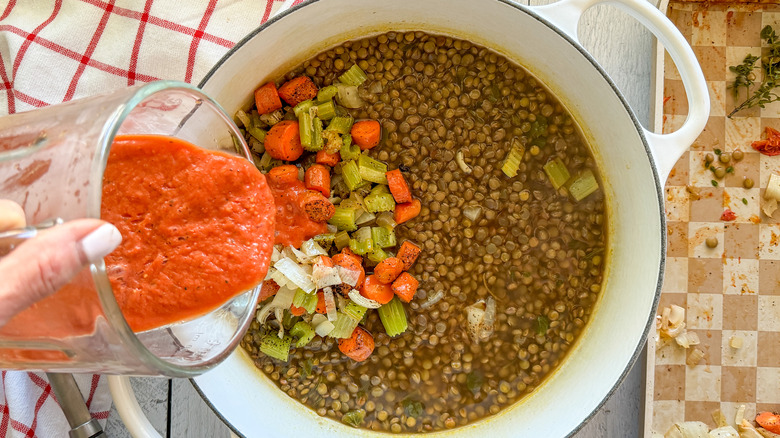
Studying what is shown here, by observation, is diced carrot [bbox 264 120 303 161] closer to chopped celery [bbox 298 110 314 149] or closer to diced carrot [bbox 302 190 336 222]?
chopped celery [bbox 298 110 314 149]

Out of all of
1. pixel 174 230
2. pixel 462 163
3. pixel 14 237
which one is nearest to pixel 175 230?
pixel 174 230

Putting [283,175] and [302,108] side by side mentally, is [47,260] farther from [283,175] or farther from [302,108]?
[302,108]

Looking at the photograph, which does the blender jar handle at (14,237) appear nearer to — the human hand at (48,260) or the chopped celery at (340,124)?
the human hand at (48,260)

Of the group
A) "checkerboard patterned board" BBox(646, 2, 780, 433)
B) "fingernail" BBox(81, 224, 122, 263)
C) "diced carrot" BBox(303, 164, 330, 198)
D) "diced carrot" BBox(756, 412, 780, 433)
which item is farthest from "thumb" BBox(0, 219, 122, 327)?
"diced carrot" BBox(756, 412, 780, 433)

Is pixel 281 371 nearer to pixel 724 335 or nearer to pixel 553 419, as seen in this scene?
pixel 553 419

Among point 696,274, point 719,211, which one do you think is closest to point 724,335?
point 696,274

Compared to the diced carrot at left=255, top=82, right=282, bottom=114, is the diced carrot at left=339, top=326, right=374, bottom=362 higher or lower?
lower

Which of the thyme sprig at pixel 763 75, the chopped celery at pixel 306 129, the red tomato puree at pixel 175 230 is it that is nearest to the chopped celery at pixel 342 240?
the chopped celery at pixel 306 129
